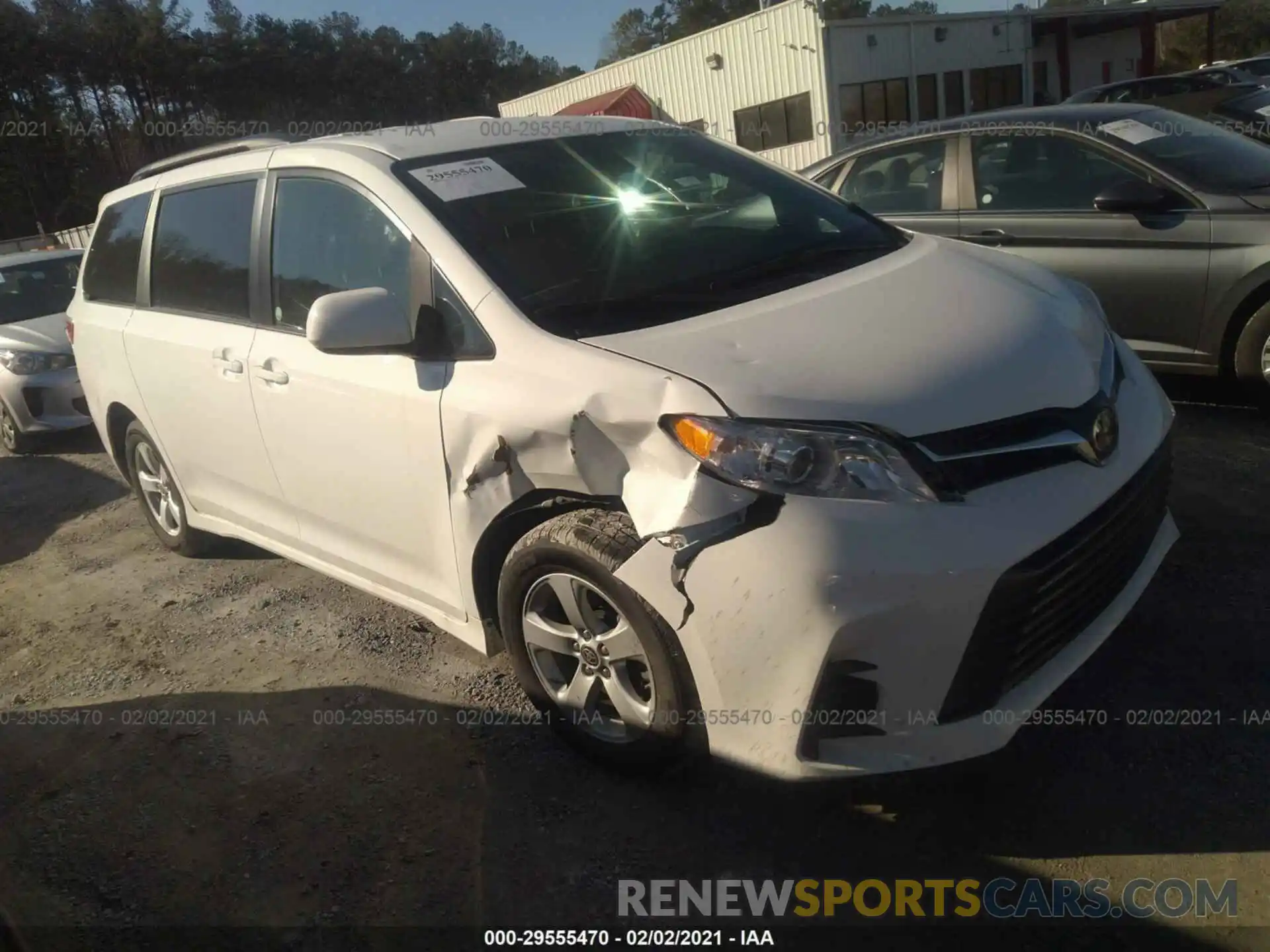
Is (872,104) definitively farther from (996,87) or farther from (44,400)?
(44,400)

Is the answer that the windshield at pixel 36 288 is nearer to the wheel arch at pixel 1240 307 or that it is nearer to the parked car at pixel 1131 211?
the parked car at pixel 1131 211

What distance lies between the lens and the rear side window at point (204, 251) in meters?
3.77

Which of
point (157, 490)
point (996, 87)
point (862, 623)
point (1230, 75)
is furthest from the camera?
point (996, 87)

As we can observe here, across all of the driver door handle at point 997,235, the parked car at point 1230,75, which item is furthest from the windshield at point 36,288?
the parked car at point 1230,75

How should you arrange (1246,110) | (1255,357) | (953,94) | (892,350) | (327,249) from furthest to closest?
(953,94) → (1246,110) → (1255,357) → (327,249) → (892,350)

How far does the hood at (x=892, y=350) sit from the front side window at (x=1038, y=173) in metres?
2.58

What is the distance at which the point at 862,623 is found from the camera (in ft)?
7.08

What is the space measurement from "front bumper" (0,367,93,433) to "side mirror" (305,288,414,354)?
596cm

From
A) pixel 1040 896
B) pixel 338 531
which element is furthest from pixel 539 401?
pixel 1040 896

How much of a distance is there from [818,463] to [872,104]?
24.3 metres

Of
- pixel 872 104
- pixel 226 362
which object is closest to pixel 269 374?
pixel 226 362

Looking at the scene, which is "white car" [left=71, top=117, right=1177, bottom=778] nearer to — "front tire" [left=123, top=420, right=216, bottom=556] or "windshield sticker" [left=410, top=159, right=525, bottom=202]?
"windshield sticker" [left=410, top=159, right=525, bottom=202]

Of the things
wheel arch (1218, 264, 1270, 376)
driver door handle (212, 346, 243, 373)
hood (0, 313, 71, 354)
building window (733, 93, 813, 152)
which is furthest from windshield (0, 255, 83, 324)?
building window (733, 93, 813, 152)

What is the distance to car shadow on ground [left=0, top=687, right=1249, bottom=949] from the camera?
247 cm
